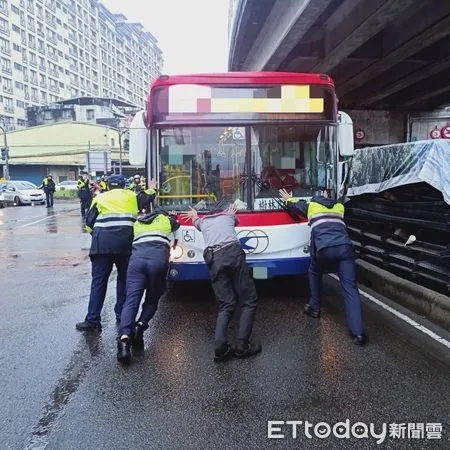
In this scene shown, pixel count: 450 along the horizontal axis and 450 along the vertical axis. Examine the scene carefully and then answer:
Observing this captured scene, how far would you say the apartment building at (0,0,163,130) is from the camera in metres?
79.0

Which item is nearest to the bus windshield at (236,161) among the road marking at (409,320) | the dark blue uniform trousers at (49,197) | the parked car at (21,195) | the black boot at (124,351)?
the road marking at (409,320)

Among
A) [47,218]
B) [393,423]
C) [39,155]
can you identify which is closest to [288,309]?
[393,423]

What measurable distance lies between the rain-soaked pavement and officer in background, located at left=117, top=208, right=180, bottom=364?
0.89ft

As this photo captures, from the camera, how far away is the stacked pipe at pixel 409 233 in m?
6.14

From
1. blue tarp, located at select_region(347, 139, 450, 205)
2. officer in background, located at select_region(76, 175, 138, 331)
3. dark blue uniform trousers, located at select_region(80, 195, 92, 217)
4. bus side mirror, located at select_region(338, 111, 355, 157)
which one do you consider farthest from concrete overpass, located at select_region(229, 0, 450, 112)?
dark blue uniform trousers, located at select_region(80, 195, 92, 217)

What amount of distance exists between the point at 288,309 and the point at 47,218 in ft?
58.6

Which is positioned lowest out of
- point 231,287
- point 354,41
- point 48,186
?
point 48,186

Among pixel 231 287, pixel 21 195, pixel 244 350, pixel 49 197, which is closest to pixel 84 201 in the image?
pixel 49 197

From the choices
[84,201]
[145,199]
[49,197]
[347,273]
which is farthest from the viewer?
[49,197]

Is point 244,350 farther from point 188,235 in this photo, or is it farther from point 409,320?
point 409,320

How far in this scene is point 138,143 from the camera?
632cm

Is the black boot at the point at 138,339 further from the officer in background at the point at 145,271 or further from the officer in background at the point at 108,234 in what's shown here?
the officer in background at the point at 108,234

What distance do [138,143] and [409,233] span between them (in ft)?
13.0

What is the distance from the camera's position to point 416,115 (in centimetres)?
2028
